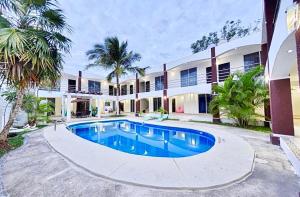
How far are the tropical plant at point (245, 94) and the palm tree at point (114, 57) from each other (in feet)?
36.0

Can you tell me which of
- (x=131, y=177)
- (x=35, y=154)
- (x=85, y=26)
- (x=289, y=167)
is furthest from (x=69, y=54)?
(x=85, y=26)

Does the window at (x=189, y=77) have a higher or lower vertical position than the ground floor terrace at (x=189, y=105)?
higher

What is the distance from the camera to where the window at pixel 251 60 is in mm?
11117

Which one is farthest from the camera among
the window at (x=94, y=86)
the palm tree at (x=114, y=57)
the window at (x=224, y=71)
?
the window at (x=94, y=86)

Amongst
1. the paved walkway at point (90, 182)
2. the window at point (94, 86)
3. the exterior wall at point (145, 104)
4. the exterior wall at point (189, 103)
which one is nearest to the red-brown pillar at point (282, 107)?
the paved walkway at point (90, 182)

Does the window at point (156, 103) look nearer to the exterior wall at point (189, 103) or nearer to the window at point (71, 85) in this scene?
the exterior wall at point (189, 103)

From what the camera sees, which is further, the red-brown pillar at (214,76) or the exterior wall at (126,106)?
the exterior wall at (126,106)

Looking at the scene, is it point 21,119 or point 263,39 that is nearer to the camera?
point 263,39

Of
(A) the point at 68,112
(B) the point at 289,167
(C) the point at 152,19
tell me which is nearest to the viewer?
(B) the point at 289,167

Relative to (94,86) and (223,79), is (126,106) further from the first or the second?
(223,79)

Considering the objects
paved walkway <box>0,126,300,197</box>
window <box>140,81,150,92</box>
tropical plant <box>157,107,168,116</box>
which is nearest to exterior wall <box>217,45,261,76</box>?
tropical plant <box>157,107,168,116</box>

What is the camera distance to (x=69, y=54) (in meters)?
6.63

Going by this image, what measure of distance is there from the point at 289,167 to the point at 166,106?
41.5ft

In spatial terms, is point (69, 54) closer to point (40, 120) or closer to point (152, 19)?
point (40, 120)
